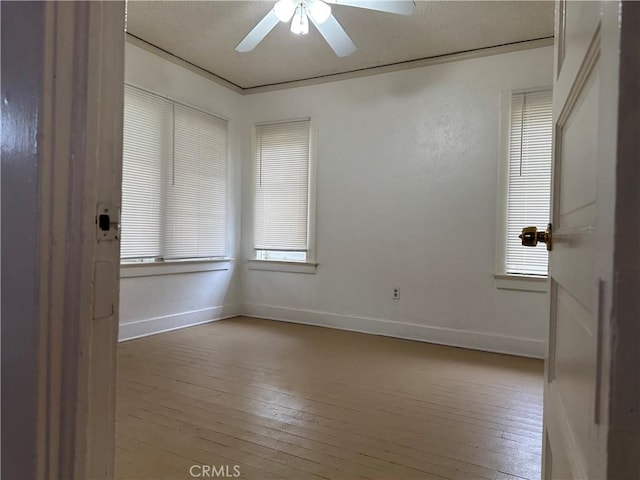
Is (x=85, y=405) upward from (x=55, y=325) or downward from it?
downward

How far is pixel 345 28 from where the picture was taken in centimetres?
352

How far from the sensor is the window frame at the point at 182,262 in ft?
12.6

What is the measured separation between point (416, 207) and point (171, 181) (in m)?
2.39

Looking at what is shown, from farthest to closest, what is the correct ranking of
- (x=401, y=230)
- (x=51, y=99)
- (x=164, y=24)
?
(x=401, y=230)
(x=164, y=24)
(x=51, y=99)

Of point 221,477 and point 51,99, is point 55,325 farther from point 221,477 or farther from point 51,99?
point 221,477

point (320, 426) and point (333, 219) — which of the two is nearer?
point (320, 426)

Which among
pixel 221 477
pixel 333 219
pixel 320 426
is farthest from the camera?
pixel 333 219

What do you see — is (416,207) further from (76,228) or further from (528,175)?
(76,228)

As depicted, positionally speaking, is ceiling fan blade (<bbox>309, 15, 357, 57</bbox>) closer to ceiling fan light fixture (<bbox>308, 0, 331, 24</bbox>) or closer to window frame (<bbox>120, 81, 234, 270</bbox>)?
ceiling fan light fixture (<bbox>308, 0, 331, 24</bbox>)

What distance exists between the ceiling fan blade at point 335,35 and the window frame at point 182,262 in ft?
6.03

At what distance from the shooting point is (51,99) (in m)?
0.58

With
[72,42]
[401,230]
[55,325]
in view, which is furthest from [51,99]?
[401,230]

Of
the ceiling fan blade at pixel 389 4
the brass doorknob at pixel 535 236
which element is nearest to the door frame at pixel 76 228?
the brass doorknob at pixel 535 236

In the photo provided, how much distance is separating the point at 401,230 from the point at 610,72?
12.4 feet
